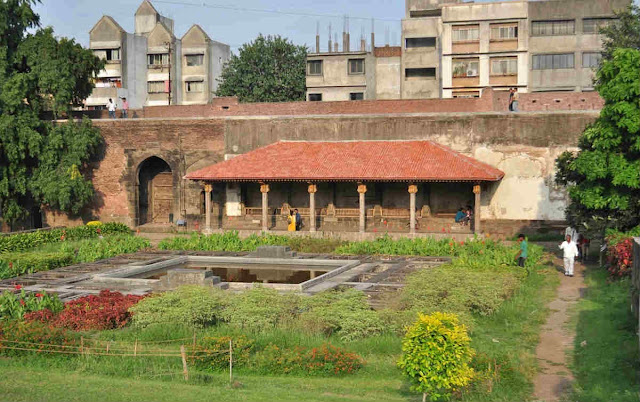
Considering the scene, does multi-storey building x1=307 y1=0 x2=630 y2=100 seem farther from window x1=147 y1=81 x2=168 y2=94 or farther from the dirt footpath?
the dirt footpath

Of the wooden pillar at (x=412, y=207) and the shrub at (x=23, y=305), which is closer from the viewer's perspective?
the shrub at (x=23, y=305)

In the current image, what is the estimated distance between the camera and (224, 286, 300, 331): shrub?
48.3 ft

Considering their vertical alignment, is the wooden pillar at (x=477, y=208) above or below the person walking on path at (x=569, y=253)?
above

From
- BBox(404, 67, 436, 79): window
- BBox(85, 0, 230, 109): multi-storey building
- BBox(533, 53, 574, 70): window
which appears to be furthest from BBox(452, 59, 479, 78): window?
BBox(85, 0, 230, 109): multi-storey building

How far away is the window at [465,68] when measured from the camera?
160ft

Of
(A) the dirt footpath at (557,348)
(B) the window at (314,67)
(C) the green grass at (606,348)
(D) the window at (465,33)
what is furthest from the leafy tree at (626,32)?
(C) the green grass at (606,348)

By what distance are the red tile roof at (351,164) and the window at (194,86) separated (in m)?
27.5

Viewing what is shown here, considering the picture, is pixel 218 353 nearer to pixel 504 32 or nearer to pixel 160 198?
pixel 160 198

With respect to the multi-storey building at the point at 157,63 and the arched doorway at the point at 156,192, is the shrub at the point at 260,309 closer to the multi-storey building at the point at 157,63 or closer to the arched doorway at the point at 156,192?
the arched doorway at the point at 156,192

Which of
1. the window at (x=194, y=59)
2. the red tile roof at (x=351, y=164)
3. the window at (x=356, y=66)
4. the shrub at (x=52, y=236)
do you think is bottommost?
the shrub at (x=52, y=236)

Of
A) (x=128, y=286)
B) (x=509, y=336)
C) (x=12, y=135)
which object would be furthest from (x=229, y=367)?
(x=12, y=135)

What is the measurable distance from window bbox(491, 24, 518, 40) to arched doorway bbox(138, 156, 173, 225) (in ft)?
77.5

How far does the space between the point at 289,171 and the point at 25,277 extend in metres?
11.7

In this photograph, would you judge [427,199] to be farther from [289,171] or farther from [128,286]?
[128,286]
